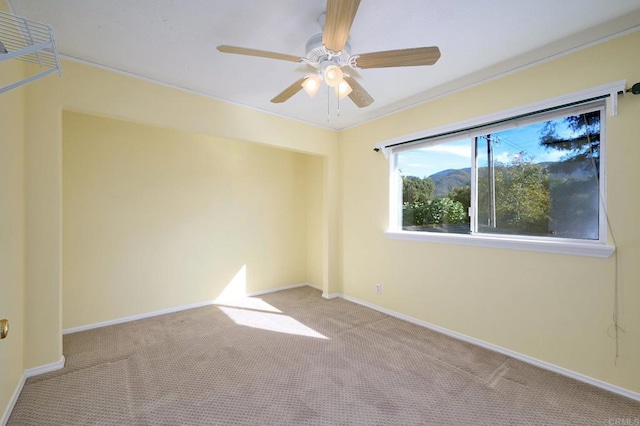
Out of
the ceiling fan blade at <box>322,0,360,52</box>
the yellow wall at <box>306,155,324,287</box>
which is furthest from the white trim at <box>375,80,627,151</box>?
the ceiling fan blade at <box>322,0,360,52</box>

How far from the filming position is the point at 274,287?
4.65 meters

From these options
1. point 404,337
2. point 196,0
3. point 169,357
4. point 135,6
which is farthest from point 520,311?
point 135,6

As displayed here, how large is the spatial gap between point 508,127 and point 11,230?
3840 millimetres

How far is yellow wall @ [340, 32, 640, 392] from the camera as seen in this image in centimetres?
198

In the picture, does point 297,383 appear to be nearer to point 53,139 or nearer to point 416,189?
point 416,189

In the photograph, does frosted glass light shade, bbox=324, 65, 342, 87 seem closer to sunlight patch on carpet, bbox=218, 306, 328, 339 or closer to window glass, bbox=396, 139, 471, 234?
window glass, bbox=396, 139, 471, 234

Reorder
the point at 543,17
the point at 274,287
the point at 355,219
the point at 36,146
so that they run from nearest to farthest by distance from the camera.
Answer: the point at 543,17 → the point at 36,146 → the point at 355,219 → the point at 274,287

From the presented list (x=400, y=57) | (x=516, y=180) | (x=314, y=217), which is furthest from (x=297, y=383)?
(x=314, y=217)

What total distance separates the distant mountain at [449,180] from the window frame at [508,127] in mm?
99

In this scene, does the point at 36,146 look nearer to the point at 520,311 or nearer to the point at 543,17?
the point at 543,17

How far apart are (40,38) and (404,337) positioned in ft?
12.2

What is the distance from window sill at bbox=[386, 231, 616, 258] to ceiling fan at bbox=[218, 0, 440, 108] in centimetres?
168

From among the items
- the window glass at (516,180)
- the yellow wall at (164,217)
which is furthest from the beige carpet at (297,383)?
the window glass at (516,180)

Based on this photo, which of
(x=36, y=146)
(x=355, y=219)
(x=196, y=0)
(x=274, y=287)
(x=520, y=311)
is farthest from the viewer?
(x=274, y=287)
